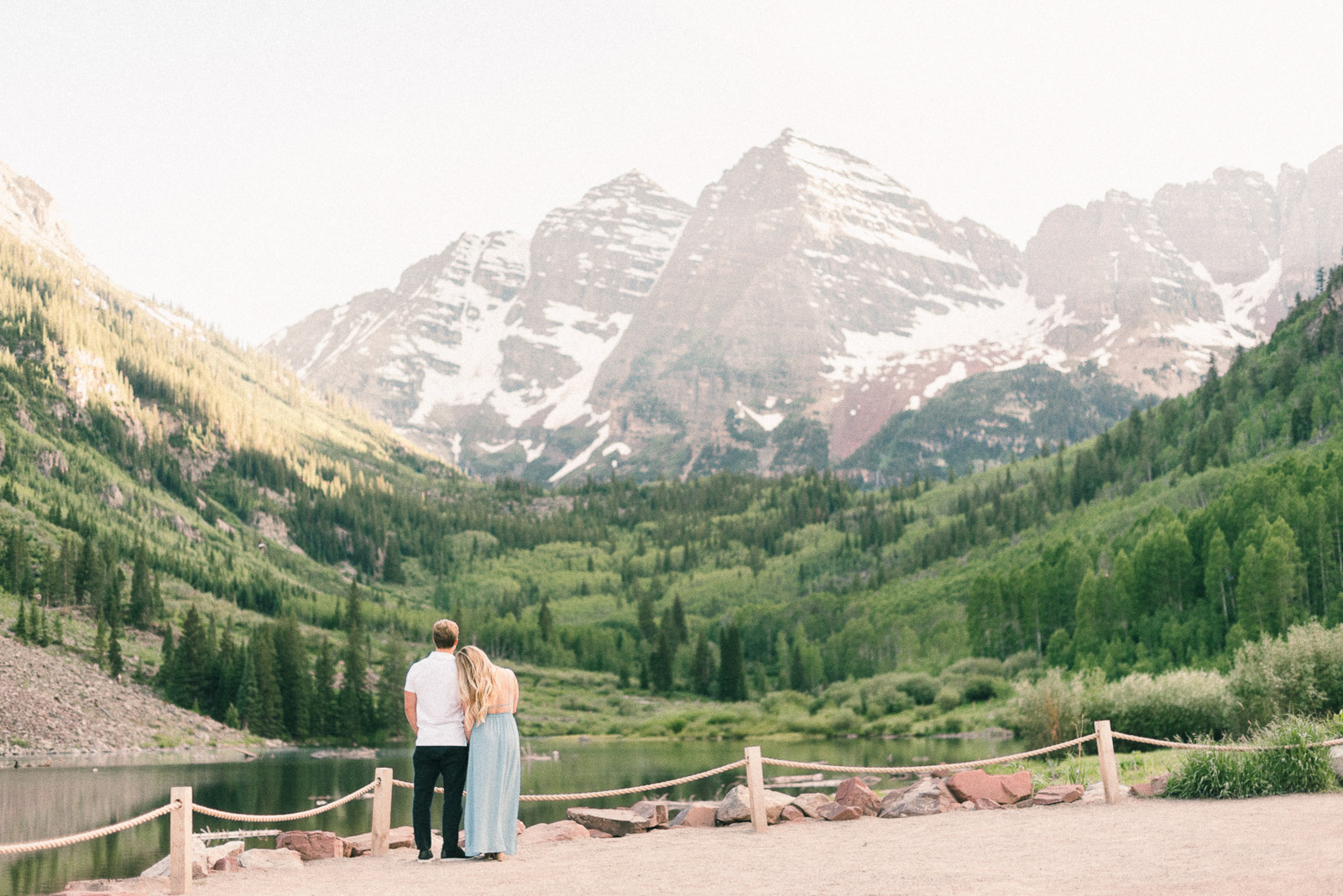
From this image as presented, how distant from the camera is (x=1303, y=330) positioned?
656ft

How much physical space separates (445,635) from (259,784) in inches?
2682

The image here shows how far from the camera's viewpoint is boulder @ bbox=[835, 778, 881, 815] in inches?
1163

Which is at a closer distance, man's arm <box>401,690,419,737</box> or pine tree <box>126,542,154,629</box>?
man's arm <box>401,690,419,737</box>

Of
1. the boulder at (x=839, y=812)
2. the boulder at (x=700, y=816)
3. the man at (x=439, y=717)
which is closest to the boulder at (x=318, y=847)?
the man at (x=439, y=717)

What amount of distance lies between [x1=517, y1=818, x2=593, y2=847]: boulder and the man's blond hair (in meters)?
7.98

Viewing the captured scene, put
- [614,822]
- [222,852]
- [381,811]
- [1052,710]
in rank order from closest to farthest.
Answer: [222,852] → [381,811] → [614,822] → [1052,710]

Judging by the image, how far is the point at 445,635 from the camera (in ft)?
68.7

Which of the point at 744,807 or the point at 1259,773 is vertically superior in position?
the point at 1259,773

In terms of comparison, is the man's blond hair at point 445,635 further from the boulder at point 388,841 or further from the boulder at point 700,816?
the boulder at point 700,816

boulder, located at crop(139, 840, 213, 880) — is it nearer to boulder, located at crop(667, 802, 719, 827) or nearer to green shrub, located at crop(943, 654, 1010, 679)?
boulder, located at crop(667, 802, 719, 827)

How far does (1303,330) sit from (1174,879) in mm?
208805

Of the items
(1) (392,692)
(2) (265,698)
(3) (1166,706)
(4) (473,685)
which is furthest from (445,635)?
(1) (392,692)

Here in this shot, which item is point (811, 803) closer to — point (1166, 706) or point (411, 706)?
point (411, 706)

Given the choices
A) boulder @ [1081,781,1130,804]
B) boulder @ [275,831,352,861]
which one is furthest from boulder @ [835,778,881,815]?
boulder @ [275,831,352,861]
